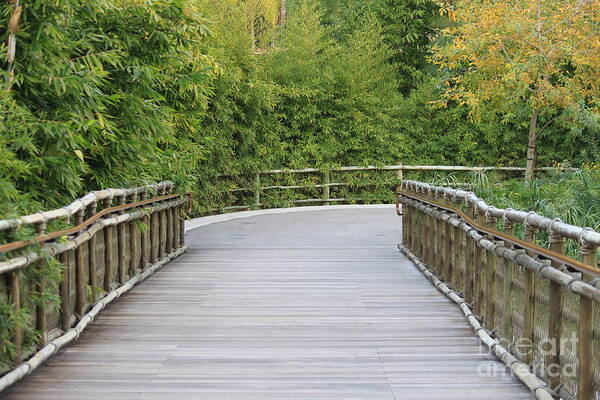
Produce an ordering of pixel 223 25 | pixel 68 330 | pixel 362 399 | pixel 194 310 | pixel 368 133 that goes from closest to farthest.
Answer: pixel 362 399, pixel 68 330, pixel 194 310, pixel 223 25, pixel 368 133

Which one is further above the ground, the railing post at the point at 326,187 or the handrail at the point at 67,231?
the handrail at the point at 67,231

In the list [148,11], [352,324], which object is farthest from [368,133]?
[352,324]

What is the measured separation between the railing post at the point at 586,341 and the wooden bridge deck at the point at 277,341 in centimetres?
58

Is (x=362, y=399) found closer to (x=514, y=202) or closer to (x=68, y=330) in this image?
(x=68, y=330)

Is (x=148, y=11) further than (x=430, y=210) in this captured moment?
No

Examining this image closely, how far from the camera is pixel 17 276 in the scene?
12.7ft

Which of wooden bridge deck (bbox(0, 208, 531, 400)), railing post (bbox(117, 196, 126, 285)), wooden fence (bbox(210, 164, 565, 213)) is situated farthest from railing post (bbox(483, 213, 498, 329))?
wooden fence (bbox(210, 164, 565, 213))

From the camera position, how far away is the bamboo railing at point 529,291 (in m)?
3.18

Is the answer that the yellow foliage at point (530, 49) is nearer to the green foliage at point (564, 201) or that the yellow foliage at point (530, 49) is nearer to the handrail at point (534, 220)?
the green foliage at point (564, 201)

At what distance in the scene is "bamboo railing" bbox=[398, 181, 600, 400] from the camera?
318cm

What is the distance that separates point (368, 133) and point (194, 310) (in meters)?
10.9

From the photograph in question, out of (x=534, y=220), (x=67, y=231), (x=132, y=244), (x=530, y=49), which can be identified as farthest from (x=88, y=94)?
(x=530, y=49)

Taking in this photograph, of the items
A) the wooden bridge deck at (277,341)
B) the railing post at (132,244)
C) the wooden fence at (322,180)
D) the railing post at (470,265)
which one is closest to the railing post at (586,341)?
the wooden bridge deck at (277,341)

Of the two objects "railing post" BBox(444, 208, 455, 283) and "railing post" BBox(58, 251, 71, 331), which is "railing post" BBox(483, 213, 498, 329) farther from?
"railing post" BBox(58, 251, 71, 331)
